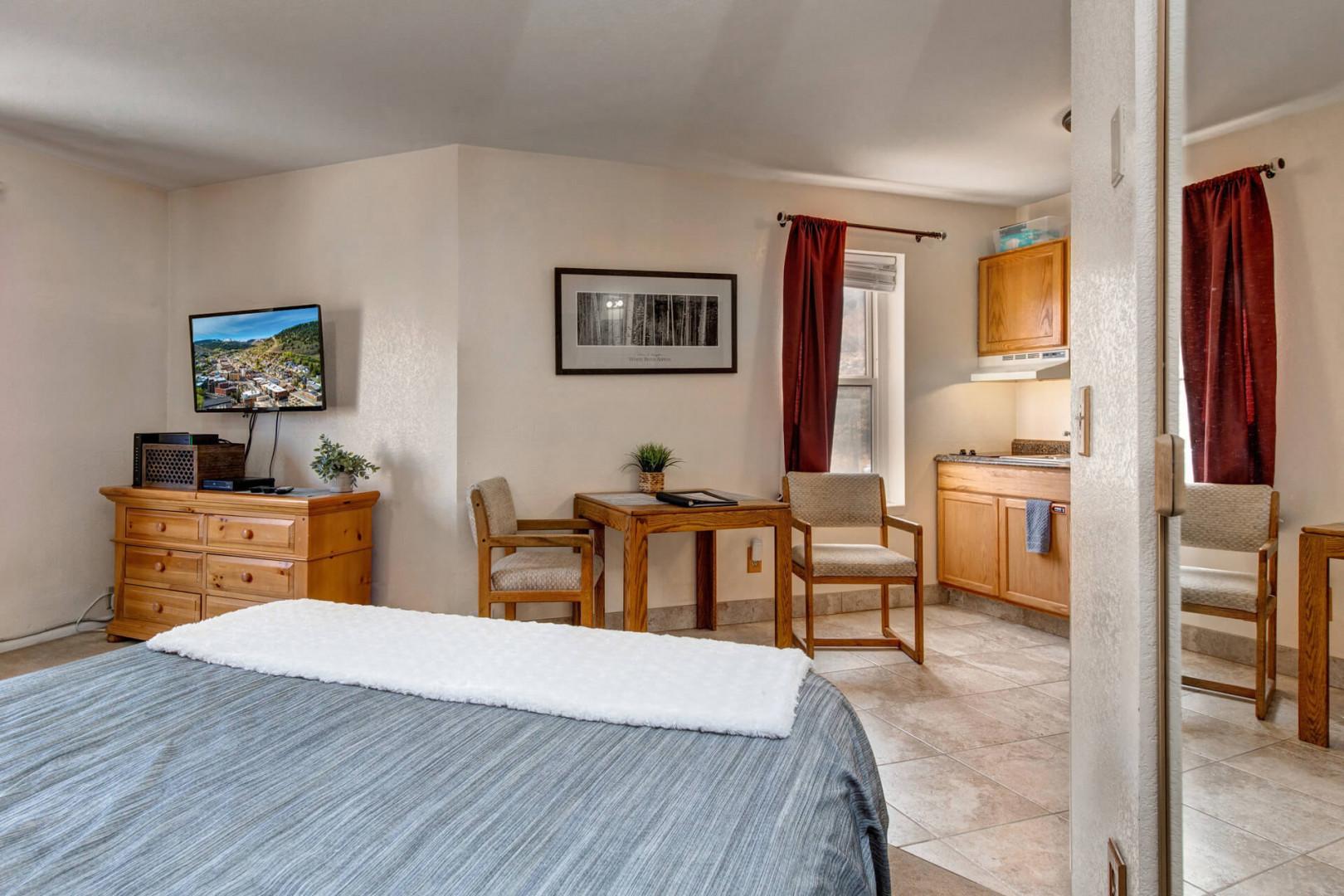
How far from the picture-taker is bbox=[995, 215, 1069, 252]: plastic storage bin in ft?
14.2

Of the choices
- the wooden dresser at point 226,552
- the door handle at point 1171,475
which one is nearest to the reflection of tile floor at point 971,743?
the door handle at point 1171,475

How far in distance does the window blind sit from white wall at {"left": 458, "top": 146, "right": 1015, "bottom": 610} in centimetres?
11

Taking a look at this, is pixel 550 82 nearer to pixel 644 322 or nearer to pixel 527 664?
pixel 644 322

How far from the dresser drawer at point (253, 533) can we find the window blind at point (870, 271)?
327cm

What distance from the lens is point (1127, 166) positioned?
105cm

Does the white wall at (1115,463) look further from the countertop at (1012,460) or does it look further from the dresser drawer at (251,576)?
the dresser drawer at (251,576)

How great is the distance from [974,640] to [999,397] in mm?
1726

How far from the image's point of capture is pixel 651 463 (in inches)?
156

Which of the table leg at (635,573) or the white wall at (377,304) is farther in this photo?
the white wall at (377,304)

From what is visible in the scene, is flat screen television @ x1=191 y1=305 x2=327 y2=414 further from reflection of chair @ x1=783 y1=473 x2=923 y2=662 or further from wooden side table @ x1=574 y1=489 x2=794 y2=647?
reflection of chair @ x1=783 y1=473 x2=923 y2=662

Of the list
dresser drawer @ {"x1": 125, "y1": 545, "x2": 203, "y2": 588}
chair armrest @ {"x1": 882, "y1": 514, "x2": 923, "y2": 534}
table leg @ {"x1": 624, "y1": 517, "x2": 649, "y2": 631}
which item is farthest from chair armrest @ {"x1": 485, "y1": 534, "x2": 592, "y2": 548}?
dresser drawer @ {"x1": 125, "y1": 545, "x2": 203, "y2": 588}

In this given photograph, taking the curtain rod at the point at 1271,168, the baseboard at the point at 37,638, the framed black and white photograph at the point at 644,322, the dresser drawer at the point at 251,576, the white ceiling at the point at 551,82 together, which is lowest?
the baseboard at the point at 37,638

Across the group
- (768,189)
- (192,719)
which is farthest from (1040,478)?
(192,719)

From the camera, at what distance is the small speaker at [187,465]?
12.2 feet
